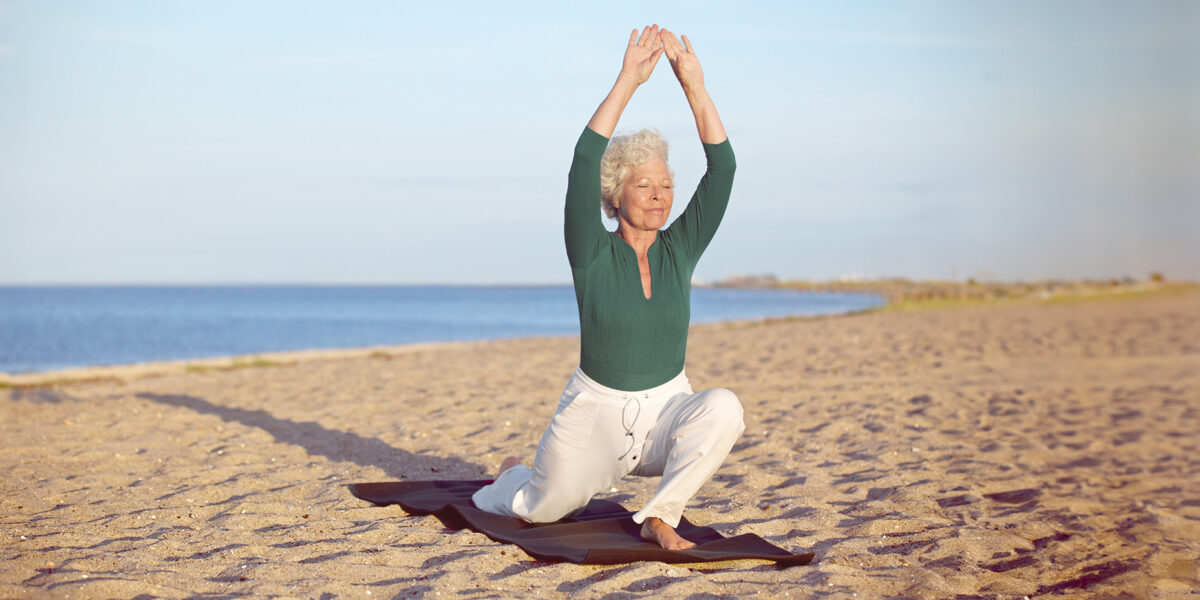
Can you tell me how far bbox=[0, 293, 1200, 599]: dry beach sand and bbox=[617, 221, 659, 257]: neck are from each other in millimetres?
1219

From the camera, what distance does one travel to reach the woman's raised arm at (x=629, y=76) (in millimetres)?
3053

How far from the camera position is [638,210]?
3.30 m

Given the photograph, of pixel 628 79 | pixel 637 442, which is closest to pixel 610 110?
pixel 628 79

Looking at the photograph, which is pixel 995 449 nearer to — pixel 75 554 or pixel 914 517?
pixel 914 517

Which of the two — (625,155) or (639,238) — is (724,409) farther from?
(625,155)

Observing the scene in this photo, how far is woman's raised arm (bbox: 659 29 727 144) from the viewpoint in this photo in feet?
10.8

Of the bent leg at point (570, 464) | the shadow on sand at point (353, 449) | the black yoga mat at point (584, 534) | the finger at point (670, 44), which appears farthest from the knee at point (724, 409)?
the shadow on sand at point (353, 449)

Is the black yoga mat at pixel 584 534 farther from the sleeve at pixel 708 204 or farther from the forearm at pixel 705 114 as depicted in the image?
the forearm at pixel 705 114

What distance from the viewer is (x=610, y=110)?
3.05 meters

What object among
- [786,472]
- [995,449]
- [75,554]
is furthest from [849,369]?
[75,554]

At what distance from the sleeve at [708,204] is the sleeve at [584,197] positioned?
0.43 meters

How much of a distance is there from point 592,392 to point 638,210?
2.39 ft

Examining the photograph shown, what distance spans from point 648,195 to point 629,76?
45 cm

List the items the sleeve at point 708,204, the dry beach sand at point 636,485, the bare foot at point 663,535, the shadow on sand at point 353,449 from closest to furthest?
the dry beach sand at point 636,485 → the bare foot at point 663,535 → the sleeve at point 708,204 → the shadow on sand at point 353,449
